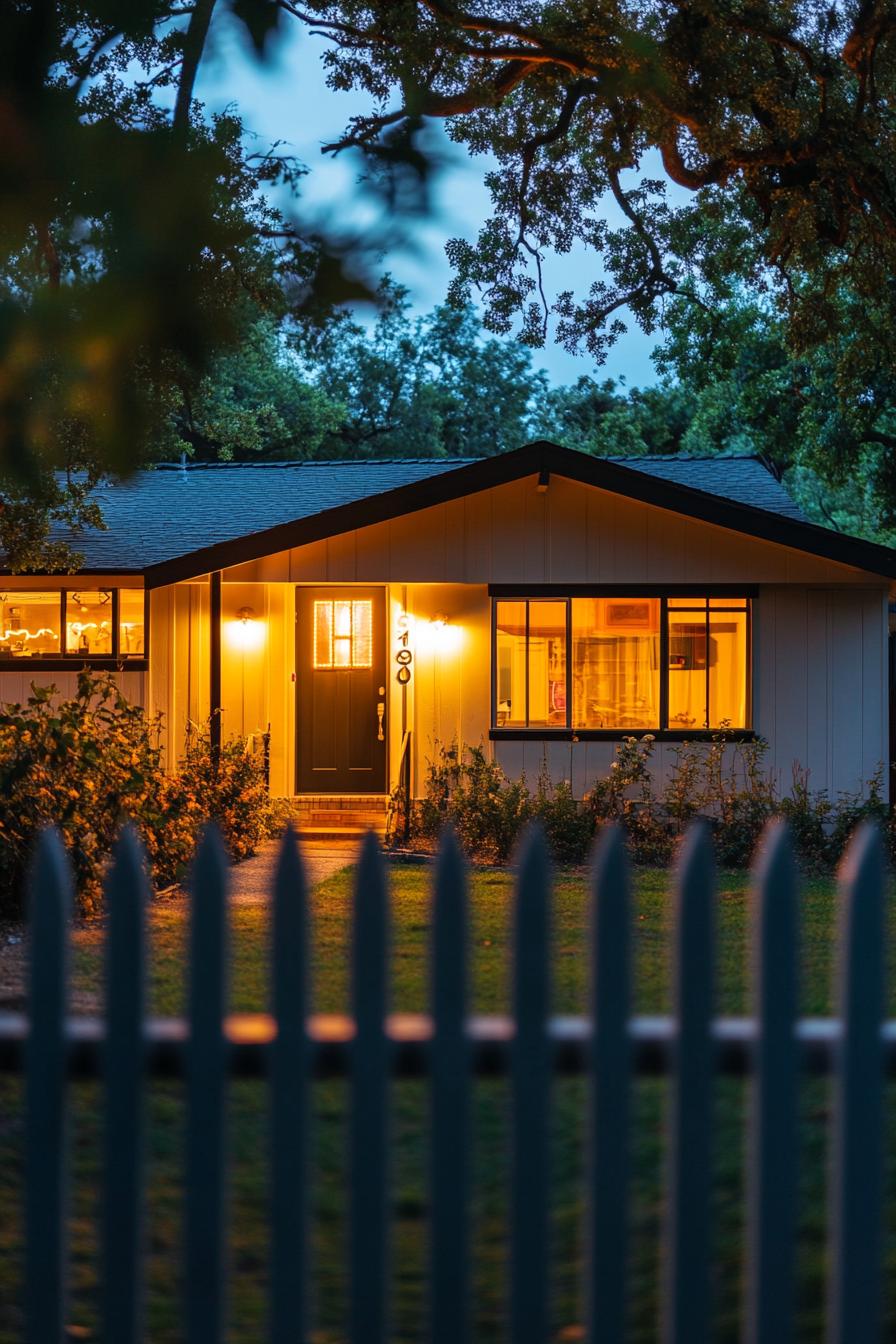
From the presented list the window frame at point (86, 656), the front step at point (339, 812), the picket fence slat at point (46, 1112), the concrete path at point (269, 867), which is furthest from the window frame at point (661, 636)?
the picket fence slat at point (46, 1112)

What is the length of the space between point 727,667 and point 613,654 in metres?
1.15

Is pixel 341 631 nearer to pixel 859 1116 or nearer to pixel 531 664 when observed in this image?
pixel 531 664

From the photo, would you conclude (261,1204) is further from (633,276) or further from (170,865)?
(633,276)

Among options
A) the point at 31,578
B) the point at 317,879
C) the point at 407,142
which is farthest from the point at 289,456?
the point at 407,142

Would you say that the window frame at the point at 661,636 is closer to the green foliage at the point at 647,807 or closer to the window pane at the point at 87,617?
the green foliage at the point at 647,807

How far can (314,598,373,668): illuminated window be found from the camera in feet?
46.8

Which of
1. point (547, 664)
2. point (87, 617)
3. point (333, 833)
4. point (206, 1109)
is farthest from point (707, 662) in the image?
point (206, 1109)

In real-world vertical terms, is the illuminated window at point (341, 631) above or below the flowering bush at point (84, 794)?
above

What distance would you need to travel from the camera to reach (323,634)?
1430 centimetres

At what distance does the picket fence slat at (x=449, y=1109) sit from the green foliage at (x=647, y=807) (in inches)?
333

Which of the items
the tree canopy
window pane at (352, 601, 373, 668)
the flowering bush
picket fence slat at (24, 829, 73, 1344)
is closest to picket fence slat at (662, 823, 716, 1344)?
picket fence slat at (24, 829, 73, 1344)

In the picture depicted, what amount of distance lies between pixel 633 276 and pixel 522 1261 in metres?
13.4

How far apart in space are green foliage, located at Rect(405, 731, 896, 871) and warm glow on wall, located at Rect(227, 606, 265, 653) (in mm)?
2673

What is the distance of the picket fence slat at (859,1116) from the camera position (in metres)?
2.28
